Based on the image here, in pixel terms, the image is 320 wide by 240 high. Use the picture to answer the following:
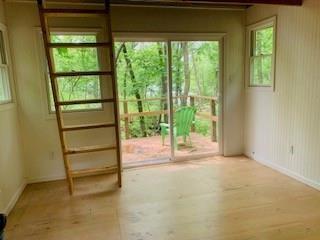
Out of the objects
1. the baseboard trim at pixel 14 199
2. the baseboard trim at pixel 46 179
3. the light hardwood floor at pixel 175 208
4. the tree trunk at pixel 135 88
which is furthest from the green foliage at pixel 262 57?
the baseboard trim at pixel 14 199

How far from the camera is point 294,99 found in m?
3.35

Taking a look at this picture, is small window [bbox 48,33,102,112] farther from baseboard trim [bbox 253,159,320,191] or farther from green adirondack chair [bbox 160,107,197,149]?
baseboard trim [bbox 253,159,320,191]

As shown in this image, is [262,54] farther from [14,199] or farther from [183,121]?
[14,199]

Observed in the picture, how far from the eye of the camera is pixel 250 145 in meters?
4.39

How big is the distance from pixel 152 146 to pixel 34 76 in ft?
8.84

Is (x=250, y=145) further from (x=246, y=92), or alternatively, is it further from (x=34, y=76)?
(x=34, y=76)

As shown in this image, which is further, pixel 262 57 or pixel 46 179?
pixel 262 57

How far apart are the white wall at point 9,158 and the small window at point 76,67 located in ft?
1.82

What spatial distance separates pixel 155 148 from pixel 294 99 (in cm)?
279

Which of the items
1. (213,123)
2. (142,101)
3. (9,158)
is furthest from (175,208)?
(142,101)

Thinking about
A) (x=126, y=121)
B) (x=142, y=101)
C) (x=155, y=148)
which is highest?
(x=142, y=101)

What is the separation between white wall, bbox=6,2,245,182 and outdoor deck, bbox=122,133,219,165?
2.25 ft

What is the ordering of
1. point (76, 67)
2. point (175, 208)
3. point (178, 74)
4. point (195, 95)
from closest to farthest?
point (175, 208) < point (76, 67) < point (178, 74) < point (195, 95)

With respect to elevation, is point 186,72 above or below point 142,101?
above
